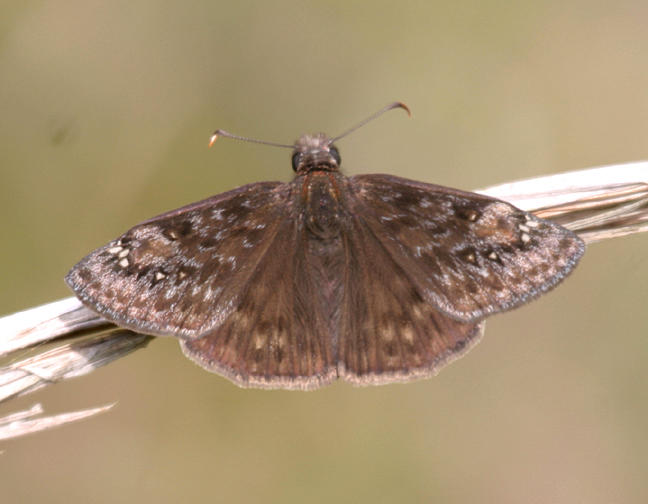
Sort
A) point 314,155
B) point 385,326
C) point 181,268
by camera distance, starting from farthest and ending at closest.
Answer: point 314,155 < point 385,326 < point 181,268

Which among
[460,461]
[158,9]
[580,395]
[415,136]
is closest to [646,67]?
[415,136]

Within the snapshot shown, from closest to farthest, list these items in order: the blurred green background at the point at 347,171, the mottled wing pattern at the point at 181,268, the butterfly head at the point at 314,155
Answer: the mottled wing pattern at the point at 181,268 < the butterfly head at the point at 314,155 < the blurred green background at the point at 347,171

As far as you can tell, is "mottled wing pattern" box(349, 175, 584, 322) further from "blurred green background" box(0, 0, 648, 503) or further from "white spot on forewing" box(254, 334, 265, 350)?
"blurred green background" box(0, 0, 648, 503)

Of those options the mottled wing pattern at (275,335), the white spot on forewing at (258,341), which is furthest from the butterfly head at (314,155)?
the white spot on forewing at (258,341)

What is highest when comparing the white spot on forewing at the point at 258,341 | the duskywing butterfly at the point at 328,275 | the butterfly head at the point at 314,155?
the butterfly head at the point at 314,155

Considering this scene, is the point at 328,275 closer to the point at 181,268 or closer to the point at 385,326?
the point at 385,326

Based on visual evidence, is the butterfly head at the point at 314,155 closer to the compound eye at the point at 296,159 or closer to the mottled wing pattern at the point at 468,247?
the compound eye at the point at 296,159

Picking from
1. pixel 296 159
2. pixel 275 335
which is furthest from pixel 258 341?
pixel 296 159
